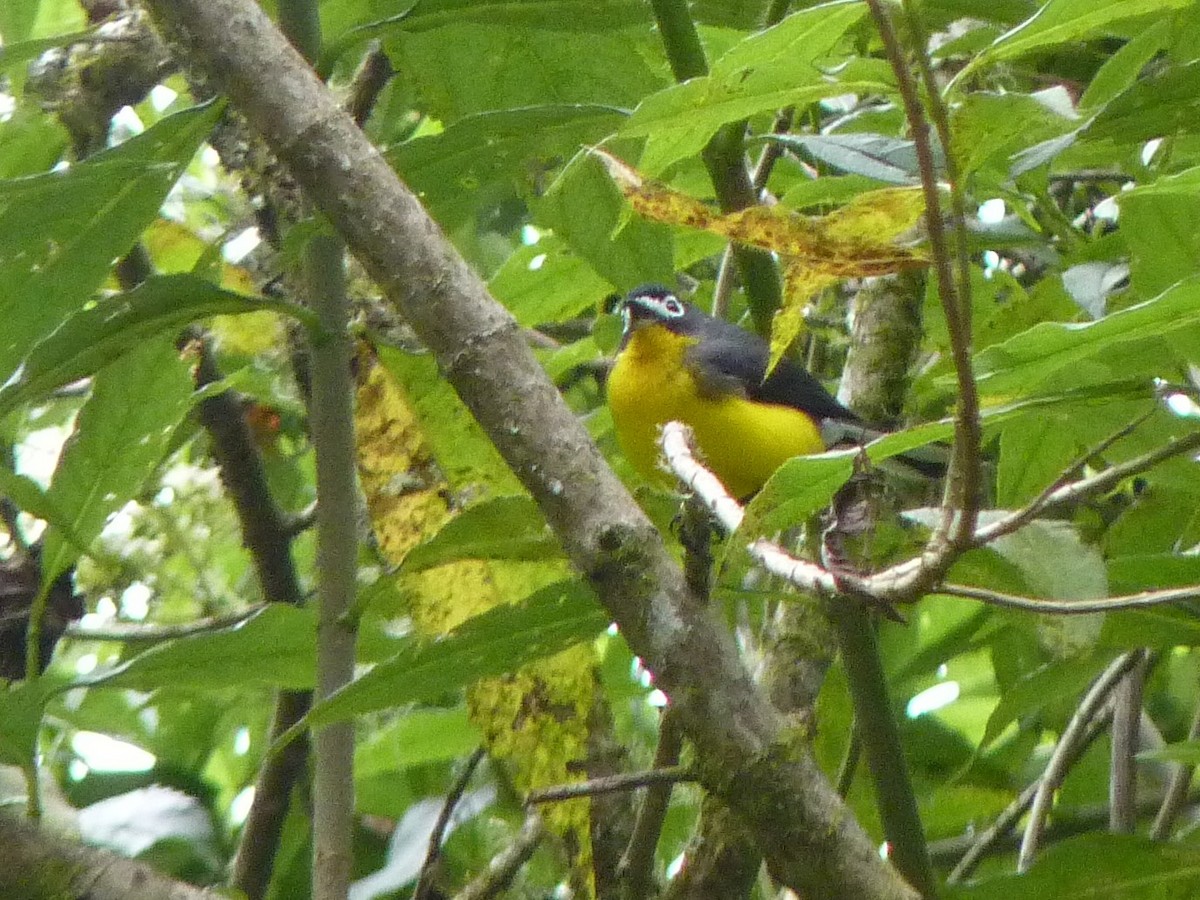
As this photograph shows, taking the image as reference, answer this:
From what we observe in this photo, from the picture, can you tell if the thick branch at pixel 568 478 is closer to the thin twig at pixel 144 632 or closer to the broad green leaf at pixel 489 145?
the broad green leaf at pixel 489 145

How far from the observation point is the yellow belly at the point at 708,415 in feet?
10.4

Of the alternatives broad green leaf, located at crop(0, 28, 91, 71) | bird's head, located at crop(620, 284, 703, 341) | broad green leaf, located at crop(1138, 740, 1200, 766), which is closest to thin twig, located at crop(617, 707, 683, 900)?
broad green leaf, located at crop(1138, 740, 1200, 766)

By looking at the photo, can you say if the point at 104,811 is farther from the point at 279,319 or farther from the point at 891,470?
the point at 891,470

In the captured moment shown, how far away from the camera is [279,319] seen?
252 centimetres

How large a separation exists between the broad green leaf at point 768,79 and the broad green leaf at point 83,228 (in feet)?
2.14

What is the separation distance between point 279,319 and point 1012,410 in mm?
1615

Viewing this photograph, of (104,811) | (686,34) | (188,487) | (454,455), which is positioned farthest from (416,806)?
(686,34)

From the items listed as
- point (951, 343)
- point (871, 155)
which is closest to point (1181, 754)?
point (871, 155)

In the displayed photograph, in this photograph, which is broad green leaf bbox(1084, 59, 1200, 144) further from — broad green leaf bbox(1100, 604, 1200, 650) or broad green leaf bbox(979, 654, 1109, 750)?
broad green leaf bbox(979, 654, 1109, 750)

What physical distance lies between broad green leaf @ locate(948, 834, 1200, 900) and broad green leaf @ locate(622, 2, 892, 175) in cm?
88

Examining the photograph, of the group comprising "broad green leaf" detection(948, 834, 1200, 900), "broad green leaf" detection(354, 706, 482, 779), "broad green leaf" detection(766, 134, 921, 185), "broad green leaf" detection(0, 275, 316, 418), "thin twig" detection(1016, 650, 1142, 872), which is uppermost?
"broad green leaf" detection(766, 134, 921, 185)

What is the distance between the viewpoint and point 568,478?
1.15m

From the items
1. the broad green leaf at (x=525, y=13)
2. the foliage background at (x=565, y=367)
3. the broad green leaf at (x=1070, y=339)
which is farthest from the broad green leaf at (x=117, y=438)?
the broad green leaf at (x=1070, y=339)

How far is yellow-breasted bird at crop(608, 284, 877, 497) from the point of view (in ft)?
10.1
